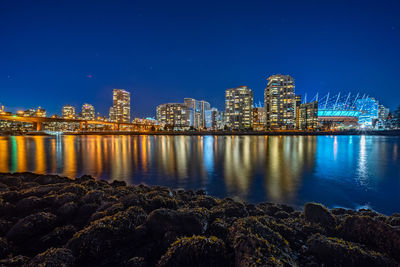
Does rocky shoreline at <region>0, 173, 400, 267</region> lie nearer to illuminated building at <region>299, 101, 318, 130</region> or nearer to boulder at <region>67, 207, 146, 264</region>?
boulder at <region>67, 207, 146, 264</region>

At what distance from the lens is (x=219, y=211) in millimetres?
5574

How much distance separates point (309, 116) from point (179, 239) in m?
222

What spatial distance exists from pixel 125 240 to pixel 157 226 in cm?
68

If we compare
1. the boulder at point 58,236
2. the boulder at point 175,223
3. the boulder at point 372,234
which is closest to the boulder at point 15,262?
the boulder at point 58,236

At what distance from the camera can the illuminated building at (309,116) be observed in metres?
191

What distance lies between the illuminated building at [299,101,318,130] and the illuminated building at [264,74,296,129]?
2249cm

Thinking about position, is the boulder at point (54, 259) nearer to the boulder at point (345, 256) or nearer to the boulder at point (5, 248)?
the boulder at point (5, 248)

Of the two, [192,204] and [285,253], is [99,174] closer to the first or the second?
[192,204]

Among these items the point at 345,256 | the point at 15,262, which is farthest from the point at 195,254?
the point at 15,262

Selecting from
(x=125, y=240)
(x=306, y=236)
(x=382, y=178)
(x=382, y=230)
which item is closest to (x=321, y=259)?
(x=306, y=236)

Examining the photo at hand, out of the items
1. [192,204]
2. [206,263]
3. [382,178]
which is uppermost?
[206,263]

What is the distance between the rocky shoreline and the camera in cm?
322

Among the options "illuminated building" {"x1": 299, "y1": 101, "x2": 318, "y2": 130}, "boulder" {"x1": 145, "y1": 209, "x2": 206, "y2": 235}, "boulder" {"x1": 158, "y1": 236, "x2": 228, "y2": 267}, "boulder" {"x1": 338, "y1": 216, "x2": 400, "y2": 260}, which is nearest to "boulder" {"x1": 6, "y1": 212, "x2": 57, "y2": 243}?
"boulder" {"x1": 145, "y1": 209, "x2": 206, "y2": 235}

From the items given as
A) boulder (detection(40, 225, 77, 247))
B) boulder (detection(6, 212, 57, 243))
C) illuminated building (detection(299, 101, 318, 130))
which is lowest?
boulder (detection(40, 225, 77, 247))
